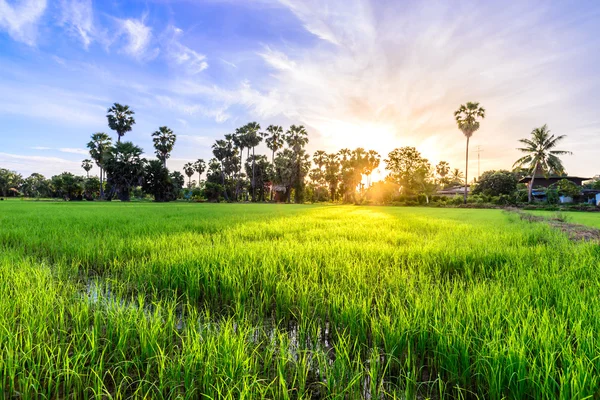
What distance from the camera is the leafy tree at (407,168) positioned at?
4842cm

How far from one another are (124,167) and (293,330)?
49.9 m

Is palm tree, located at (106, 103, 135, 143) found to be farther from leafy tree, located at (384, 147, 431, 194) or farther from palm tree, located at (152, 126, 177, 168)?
leafy tree, located at (384, 147, 431, 194)

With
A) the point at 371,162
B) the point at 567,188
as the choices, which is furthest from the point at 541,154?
the point at 371,162

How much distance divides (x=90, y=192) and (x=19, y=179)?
4755cm

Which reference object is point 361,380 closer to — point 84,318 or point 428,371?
point 428,371

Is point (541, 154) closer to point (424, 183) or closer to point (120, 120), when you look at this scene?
point (424, 183)

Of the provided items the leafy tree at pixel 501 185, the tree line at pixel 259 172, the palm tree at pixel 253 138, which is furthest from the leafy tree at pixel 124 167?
the leafy tree at pixel 501 185

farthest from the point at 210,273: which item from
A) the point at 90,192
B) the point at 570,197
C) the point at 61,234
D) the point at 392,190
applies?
the point at 90,192

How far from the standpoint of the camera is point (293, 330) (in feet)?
7.46

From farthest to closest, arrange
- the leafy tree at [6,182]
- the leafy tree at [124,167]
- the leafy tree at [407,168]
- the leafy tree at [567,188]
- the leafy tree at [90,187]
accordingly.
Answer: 1. the leafy tree at [6,182]
2. the leafy tree at [90,187]
3. the leafy tree at [407,168]
4. the leafy tree at [124,167]
5. the leafy tree at [567,188]

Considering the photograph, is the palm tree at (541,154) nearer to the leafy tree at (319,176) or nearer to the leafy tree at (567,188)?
the leafy tree at (567,188)

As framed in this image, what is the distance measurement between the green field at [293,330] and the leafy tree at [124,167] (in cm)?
4566

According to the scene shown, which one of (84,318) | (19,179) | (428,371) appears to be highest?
(19,179)

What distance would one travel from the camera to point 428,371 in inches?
69.6
